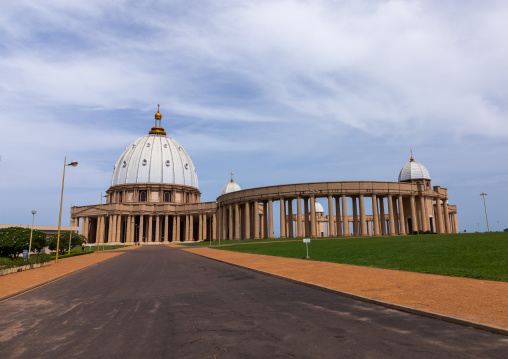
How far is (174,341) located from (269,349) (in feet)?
5.85

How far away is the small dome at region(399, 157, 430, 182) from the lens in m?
75.3

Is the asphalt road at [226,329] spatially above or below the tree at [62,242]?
below

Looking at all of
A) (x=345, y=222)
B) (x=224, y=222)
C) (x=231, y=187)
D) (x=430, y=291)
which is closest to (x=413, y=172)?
(x=345, y=222)

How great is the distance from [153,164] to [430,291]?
104 metres

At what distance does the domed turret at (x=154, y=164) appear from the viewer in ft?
346

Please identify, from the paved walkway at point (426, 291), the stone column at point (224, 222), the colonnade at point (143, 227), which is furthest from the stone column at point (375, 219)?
the paved walkway at point (426, 291)

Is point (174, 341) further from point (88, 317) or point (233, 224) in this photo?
point (233, 224)

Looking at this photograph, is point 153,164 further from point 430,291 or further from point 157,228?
point 430,291

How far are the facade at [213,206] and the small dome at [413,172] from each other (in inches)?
8.7

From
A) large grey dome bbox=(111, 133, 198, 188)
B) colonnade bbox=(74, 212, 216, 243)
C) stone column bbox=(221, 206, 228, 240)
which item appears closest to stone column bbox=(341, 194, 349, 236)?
stone column bbox=(221, 206, 228, 240)

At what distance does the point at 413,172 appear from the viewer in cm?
7550

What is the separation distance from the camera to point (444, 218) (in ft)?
257

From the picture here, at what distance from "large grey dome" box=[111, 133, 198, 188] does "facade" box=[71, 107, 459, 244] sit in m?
0.30

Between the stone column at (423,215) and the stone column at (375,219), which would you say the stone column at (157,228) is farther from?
the stone column at (423,215)
